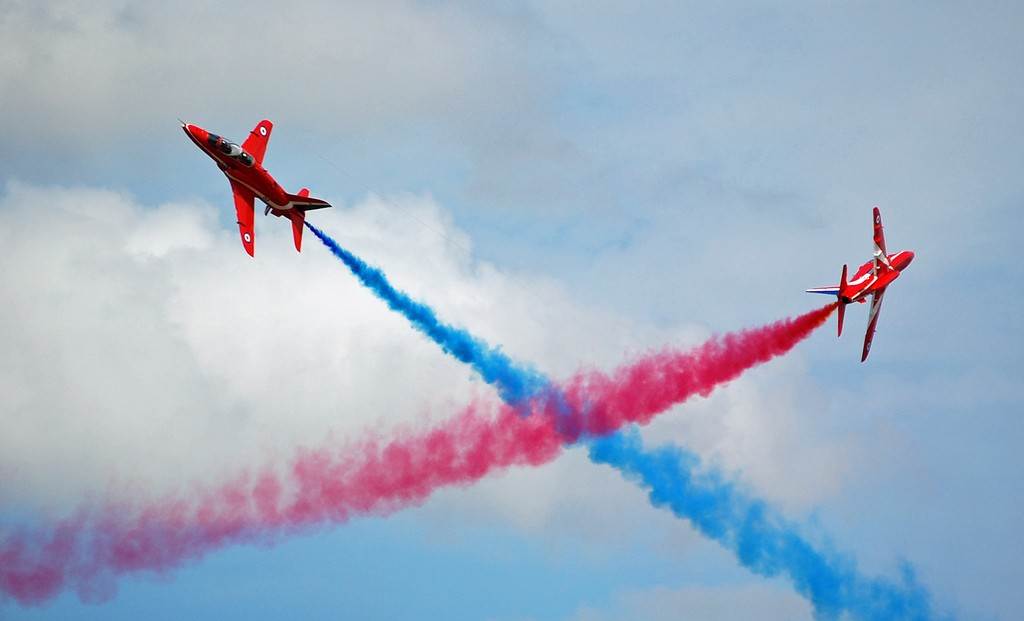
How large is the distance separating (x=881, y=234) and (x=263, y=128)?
37310 millimetres

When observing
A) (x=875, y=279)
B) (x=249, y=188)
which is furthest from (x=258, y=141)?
(x=875, y=279)

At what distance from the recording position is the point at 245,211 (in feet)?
315

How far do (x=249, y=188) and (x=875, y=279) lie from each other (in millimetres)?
36780

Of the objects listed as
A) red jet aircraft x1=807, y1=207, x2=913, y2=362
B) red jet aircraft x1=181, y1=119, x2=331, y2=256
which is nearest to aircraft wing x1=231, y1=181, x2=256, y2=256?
red jet aircraft x1=181, y1=119, x2=331, y2=256

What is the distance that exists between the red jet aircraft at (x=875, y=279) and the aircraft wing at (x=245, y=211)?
32.0 m

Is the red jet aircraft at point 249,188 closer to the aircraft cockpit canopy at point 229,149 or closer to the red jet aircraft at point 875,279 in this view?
the aircraft cockpit canopy at point 229,149

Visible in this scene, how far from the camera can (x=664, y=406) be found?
96312mm

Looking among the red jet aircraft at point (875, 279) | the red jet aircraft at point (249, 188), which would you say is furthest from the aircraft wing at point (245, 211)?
the red jet aircraft at point (875, 279)

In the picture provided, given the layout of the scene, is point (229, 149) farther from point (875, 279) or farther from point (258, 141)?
point (875, 279)

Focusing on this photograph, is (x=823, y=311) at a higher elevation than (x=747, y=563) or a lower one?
higher

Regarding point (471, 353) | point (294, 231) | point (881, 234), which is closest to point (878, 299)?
point (881, 234)

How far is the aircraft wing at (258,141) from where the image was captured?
9744cm

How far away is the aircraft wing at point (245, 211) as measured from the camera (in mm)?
95412

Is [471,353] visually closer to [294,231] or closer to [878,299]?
Answer: [294,231]
